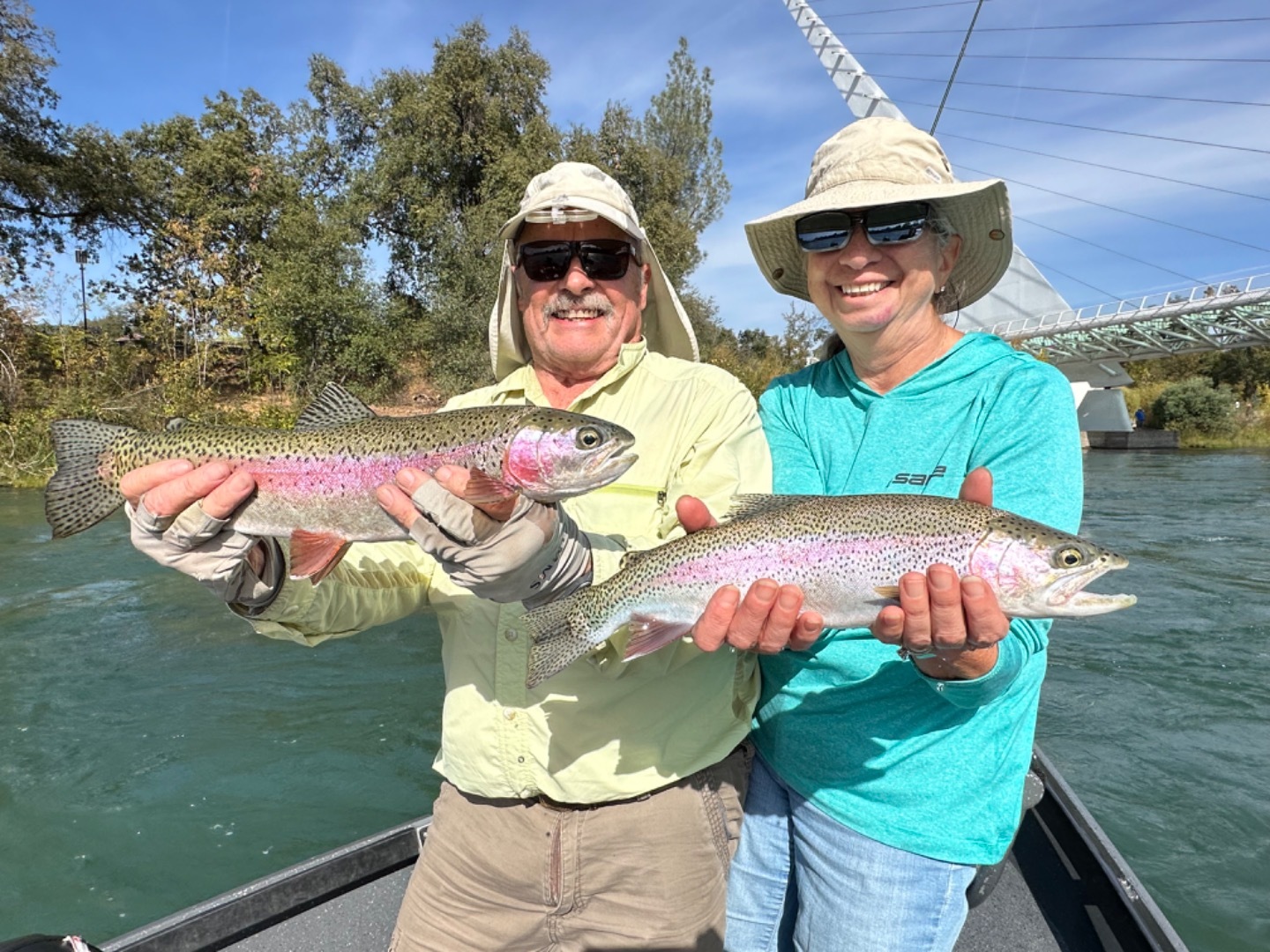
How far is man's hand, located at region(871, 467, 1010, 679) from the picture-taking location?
2393mm

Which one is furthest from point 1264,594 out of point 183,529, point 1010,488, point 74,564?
point 74,564

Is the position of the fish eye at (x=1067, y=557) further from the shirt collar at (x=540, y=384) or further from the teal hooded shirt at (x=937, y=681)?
the shirt collar at (x=540, y=384)

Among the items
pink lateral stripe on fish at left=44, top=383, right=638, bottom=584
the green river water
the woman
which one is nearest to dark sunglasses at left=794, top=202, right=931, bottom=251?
the woman

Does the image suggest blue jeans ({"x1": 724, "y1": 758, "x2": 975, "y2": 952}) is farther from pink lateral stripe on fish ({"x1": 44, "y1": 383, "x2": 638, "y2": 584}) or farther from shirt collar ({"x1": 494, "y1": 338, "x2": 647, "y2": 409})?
shirt collar ({"x1": 494, "y1": 338, "x2": 647, "y2": 409})

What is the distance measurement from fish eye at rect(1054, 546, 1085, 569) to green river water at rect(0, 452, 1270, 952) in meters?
5.23

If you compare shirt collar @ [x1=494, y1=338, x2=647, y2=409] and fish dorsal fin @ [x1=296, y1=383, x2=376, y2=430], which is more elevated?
shirt collar @ [x1=494, y1=338, x2=647, y2=409]

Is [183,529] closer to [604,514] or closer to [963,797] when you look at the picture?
[604,514]

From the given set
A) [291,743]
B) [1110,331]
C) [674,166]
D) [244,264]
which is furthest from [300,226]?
[1110,331]

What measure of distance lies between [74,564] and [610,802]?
1870 centimetres

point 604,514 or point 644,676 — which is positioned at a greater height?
point 604,514

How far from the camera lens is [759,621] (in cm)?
267

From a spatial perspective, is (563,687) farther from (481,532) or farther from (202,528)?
(202,528)

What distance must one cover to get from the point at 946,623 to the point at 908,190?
64.9 inches

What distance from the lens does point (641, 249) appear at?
3754mm
